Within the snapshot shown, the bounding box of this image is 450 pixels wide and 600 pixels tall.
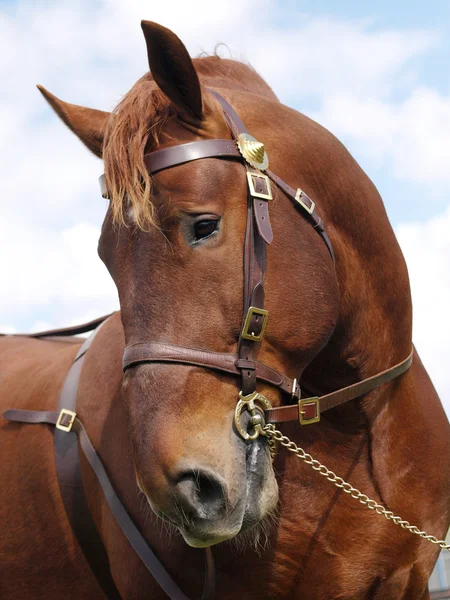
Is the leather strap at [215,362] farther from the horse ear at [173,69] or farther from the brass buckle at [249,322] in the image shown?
the horse ear at [173,69]

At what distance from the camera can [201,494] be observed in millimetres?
2848

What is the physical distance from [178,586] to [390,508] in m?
1.06

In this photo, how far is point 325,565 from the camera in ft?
11.4

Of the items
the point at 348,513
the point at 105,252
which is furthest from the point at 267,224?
the point at 348,513

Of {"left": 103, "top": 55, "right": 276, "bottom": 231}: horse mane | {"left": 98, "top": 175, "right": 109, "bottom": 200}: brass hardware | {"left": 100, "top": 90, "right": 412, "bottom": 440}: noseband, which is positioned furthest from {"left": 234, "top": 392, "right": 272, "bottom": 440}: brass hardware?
{"left": 98, "top": 175, "right": 109, "bottom": 200}: brass hardware

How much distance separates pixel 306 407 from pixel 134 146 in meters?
1.34

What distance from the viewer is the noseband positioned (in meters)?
3.00

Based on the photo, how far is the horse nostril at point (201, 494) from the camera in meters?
2.80

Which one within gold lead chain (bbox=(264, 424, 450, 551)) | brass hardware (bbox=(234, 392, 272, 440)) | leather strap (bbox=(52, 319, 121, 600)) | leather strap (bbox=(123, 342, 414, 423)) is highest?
leather strap (bbox=(123, 342, 414, 423))

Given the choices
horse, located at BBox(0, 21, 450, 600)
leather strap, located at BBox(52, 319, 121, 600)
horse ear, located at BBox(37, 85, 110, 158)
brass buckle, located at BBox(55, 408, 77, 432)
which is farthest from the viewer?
brass buckle, located at BBox(55, 408, 77, 432)

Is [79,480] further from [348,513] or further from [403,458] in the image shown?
[403,458]

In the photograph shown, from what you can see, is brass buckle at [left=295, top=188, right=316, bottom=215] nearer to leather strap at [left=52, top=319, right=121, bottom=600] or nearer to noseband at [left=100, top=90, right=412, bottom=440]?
noseband at [left=100, top=90, right=412, bottom=440]

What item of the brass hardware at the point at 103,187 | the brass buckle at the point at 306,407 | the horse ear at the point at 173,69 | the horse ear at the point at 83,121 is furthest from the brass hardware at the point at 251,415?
the horse ear at the point at 83,121

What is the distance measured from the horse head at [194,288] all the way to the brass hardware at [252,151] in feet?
0.20
